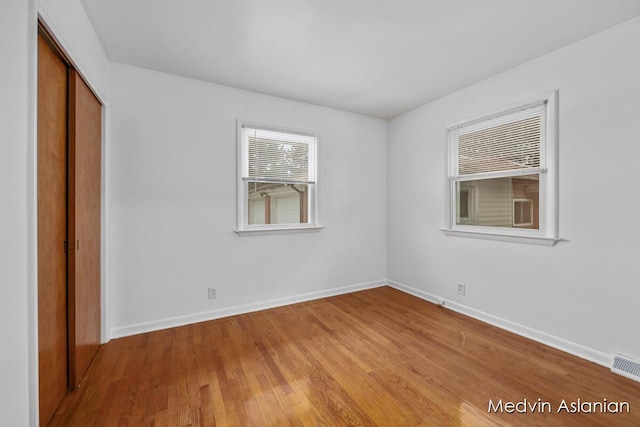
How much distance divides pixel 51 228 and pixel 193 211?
1392 millimetres

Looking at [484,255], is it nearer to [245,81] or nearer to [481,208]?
[481,208]

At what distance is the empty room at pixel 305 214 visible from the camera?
65.2 inches

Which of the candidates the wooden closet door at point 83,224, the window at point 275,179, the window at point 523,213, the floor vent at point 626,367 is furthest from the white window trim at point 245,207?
the floor vent at point 626,367

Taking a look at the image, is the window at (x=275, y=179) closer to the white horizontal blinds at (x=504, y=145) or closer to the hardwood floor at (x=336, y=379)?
the hardwood floor at (x=336, y=379)

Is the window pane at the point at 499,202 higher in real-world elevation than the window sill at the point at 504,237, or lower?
higher

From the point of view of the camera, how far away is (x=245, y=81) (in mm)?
3064

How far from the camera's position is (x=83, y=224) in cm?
204

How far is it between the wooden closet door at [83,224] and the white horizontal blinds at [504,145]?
12.0 feet

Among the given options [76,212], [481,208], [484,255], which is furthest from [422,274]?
[76,212]

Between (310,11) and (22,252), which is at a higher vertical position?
(310,11)

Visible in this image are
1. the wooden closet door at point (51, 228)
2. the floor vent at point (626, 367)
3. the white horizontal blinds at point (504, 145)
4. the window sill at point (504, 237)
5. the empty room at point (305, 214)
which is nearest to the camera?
the wooden closet door at point (51, 228)

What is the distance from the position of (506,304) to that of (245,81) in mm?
3635

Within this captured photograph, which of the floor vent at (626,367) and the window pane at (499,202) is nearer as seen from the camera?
the floor vent at (626,367)

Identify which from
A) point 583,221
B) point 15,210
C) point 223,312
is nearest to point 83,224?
point 15,210
